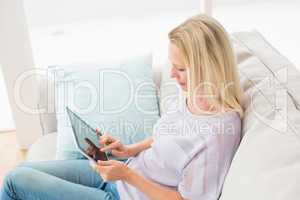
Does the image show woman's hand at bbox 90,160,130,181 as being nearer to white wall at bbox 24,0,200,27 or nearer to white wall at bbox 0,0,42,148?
white wall at bbox 0,0,42,148

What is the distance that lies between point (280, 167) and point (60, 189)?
2.55 feet

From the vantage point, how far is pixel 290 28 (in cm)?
272

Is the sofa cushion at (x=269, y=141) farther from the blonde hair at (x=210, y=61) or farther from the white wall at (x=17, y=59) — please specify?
the white wall at (x=17, y=59)

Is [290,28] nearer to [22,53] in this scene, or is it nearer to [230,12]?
[230,12]

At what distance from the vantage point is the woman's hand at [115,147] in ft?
4.70

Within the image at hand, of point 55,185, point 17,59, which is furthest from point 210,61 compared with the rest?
point 17,59

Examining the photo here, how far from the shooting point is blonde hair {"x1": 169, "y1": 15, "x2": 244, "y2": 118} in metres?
1.17

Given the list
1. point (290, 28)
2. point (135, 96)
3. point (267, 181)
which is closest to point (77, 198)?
point (135, 96)

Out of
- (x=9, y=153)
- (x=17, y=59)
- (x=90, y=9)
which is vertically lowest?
(x=9, y=153)

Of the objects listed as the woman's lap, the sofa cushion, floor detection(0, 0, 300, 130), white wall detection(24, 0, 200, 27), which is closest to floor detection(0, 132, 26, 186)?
floor detection(0, 0, 300, 130)

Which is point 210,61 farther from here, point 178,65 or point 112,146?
point 112,146

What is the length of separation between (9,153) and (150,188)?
1.50m

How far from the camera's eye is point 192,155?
3.82 feet

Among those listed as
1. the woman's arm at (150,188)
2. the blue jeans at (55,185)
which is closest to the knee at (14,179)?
the blue jeans at (55,185)
